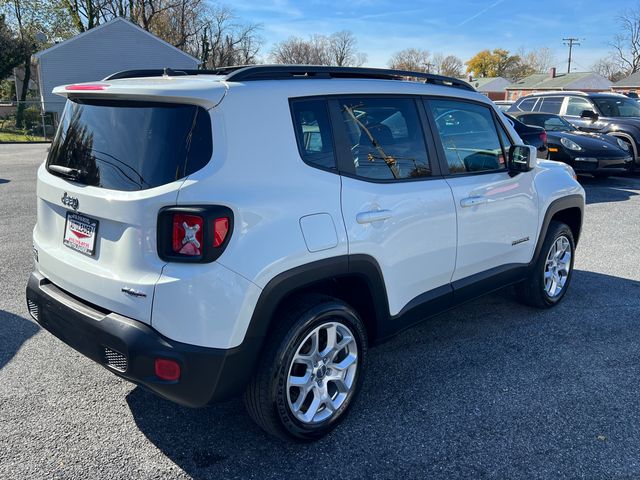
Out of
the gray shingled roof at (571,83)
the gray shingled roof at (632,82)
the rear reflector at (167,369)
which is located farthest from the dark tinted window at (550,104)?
the gray shingled roof at (632,82)

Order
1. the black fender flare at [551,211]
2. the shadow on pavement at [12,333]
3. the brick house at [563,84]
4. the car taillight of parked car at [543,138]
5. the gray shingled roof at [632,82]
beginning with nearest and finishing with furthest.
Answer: the shadow on pavement at [12,333] < the black fender flare at [551,211] < the car taillight of parked car at [543,138] < the gray shingled roof at [632,82] < the brick house at [563,84]

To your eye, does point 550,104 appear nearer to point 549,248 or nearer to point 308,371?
point 549,248

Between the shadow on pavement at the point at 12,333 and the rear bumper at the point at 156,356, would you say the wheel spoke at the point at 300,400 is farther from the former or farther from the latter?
the shadow on pavement at the point at 12,333

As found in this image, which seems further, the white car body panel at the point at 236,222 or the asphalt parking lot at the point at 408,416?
the asphalt parking lot at the point at 408,416

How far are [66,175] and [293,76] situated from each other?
4.25ft

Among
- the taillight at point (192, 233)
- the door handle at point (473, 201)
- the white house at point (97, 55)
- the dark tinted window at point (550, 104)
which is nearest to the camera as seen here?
the taillight at point (192, 233)

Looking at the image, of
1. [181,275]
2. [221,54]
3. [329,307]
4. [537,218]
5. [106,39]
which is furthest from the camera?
[221,54]

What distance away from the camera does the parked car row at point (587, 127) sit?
11180mm

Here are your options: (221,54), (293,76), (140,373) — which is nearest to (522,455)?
(140,373)

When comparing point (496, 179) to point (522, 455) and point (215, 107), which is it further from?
point (215, 107)

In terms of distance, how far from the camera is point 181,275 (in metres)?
2.28

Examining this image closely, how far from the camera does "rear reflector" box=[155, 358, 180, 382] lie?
91.7 inches

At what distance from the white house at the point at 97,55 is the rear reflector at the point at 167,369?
32468mm

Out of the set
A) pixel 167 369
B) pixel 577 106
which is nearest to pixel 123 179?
pixel 167 369
